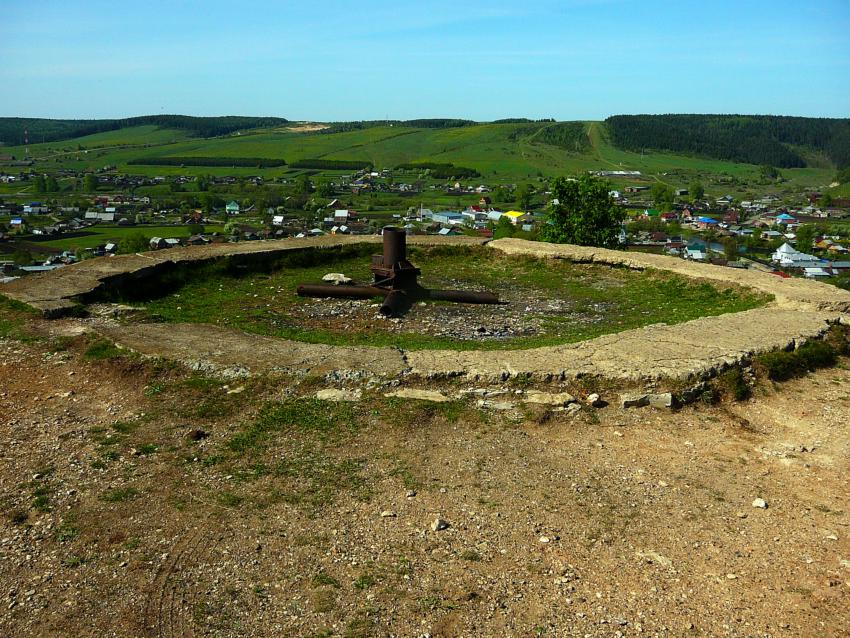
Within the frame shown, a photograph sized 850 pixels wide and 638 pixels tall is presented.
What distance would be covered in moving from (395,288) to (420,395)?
5587mm

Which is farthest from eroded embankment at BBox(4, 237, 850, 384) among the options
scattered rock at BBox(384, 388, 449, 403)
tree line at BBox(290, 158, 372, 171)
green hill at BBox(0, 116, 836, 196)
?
tree line at BBox(290, 158, 372, 171)

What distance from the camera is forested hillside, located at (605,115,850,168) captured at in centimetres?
16462

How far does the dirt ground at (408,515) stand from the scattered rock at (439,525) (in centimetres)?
7

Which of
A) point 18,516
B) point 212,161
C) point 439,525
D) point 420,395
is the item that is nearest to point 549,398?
point 420,395

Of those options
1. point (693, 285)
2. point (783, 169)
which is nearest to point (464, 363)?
point (693, 285)

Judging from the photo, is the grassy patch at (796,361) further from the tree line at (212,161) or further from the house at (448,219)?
the tree line at (212,161)

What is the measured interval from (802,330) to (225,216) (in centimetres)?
7162

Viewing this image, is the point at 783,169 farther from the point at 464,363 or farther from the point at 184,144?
the point at 464,363

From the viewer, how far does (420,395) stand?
28.5 feet

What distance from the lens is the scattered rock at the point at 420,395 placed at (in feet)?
28.2

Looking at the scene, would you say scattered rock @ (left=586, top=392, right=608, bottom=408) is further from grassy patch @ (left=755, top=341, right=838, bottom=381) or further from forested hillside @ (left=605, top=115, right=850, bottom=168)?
forested hillside @ (left=605, top=115, right=850, bottom=168)

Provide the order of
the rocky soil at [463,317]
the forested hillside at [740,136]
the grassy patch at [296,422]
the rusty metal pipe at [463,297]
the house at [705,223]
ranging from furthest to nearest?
the forested hillside at [740,136]
the house at [705,223]
the rusty metal pipe at [463,297]
the rocky soil at [463,317]
the grassy patch at [296,422]

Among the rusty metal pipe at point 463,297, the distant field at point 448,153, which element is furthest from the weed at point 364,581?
the distant field at point 448,153

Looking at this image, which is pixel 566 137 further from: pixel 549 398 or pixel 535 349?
pixel 549 398
